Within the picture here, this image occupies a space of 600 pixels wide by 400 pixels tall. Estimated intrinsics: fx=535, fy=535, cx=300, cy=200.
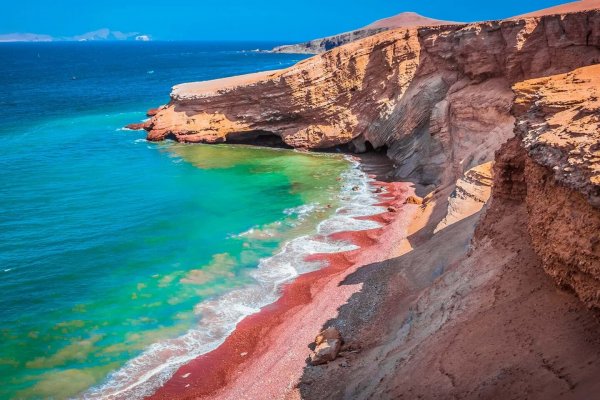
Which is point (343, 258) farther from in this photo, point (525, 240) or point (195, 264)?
point (525, 240)

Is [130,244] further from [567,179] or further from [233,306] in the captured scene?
[567,179]

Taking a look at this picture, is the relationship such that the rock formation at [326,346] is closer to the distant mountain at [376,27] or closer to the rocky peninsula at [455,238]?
the rocky peninsula at [455,238]

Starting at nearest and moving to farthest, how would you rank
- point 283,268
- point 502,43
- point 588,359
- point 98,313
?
1. point 588,359
2. point 98,313
3. point 283,268
4. point 502,43

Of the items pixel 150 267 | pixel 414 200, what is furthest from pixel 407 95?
pixel 150 267

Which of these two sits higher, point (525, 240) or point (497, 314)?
point (525, 240)

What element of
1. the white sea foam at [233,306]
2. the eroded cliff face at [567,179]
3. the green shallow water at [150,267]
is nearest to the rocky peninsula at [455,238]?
the eroded cliff face at [567,179]

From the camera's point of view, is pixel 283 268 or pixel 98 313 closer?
pixel 98 313

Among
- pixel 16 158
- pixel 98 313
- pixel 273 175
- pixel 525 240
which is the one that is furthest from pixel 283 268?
pixel 16 158
